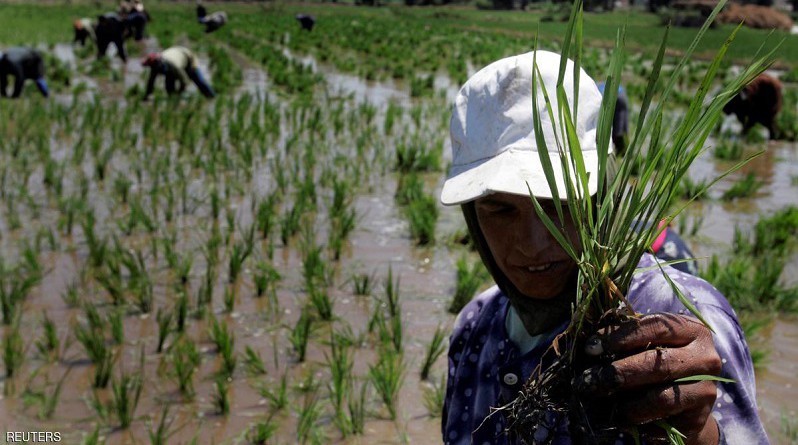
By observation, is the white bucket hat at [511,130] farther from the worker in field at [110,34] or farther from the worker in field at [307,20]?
the worker in field at [307,20]

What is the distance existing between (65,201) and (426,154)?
9.16 feet

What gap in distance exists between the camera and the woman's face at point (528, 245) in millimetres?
1065

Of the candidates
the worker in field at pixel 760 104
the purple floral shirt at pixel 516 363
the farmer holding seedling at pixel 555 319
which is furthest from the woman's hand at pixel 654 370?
the worker in field at pixel 760 104

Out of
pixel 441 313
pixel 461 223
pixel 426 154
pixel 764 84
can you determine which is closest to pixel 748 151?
pixel 764 84

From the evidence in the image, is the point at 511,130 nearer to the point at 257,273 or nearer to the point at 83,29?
the point at 257,273

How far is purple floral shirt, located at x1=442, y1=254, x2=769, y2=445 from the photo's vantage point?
976mm

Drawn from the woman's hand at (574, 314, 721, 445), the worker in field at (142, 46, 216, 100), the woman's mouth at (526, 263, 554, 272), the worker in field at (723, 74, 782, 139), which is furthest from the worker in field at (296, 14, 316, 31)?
the woman's hand at (574, 314, 721, 445)

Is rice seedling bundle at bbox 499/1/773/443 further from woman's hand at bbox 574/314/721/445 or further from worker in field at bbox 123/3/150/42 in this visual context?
worker in field at bbox 123/3/150/42

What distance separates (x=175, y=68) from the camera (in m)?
9.66

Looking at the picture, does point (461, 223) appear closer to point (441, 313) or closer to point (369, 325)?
point (441, 313)

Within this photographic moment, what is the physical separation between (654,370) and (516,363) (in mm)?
367

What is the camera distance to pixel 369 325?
141 inches

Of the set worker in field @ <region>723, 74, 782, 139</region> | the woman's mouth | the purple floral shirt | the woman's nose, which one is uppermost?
the woman's nose

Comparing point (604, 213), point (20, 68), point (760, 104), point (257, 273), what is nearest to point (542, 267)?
point (604, 213)
